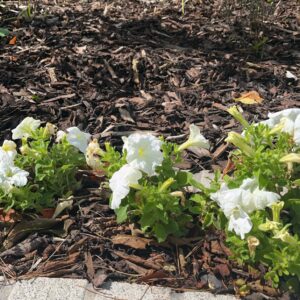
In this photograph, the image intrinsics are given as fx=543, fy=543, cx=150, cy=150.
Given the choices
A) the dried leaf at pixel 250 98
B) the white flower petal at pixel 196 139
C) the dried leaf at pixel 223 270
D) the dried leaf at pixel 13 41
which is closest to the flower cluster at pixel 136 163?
the white flower petal at pixel 196 139

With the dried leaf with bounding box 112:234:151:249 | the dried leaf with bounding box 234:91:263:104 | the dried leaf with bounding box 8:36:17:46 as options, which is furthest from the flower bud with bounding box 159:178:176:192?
the dried leaf with bounding box 8:36:17:46

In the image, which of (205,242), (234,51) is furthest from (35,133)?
(234,51)

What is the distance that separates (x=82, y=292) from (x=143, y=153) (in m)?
0.71

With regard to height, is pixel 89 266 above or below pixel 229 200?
below

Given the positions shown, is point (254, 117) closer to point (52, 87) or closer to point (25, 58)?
point (52, 87)

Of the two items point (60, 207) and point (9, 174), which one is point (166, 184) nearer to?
point (60, 207)

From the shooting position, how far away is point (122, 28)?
5066 millimetres

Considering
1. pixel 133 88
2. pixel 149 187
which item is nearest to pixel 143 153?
pixel 149 187

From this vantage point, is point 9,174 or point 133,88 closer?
point 9,174

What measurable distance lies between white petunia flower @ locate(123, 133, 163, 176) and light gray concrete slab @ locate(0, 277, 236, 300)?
1.82 ft

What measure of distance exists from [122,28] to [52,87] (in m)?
1.23

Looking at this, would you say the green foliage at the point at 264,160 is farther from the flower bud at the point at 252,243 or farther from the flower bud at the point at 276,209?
the flower bud at the point at 252,243

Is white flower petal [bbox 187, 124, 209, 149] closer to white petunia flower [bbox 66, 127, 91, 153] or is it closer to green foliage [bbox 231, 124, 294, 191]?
green foliage [bbox 231, 124, 294, 191]

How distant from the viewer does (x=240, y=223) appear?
2363 millimetres
